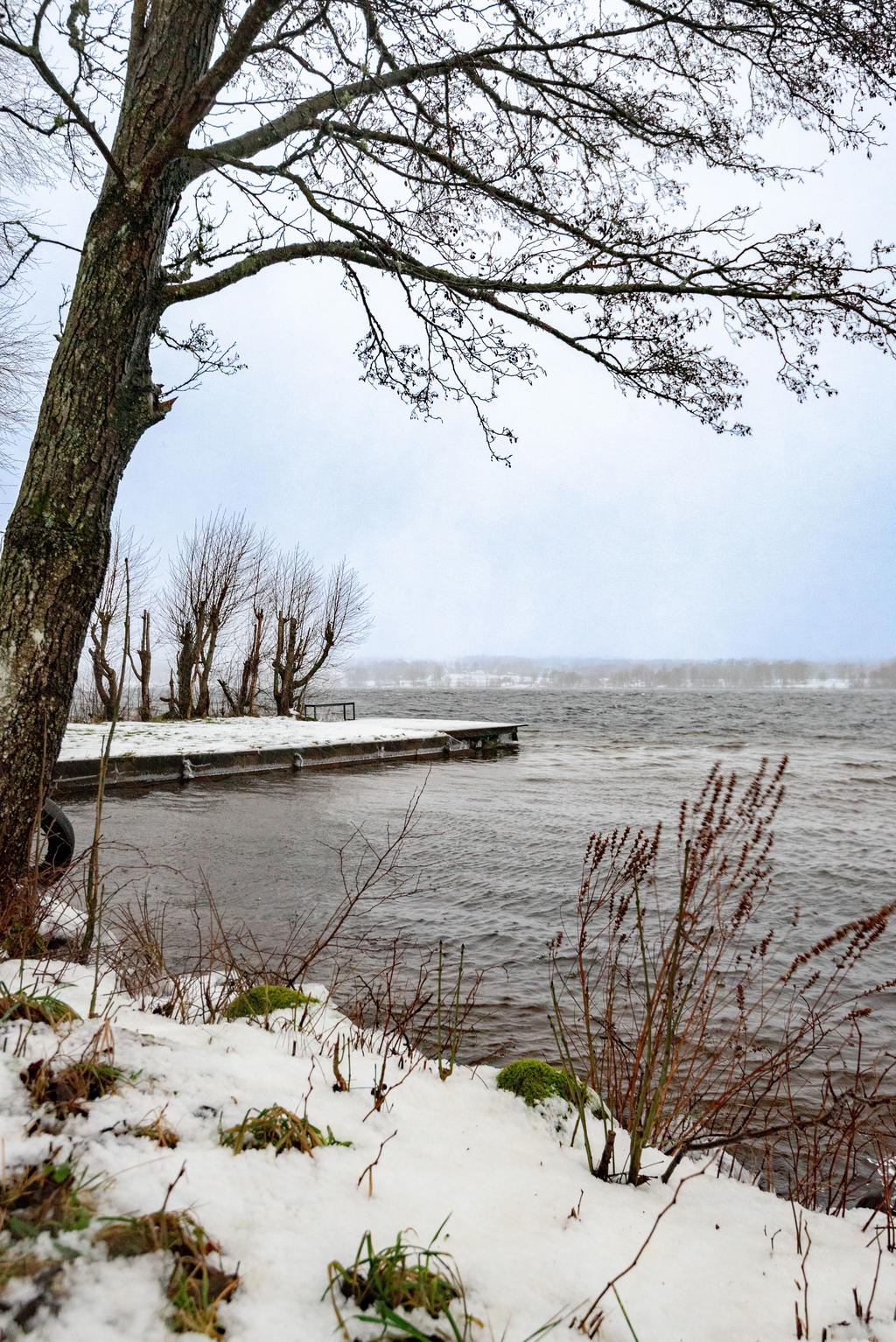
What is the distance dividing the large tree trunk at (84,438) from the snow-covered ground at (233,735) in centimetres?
1031

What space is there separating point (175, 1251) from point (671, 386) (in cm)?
479

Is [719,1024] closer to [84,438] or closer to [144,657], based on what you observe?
[84,438]

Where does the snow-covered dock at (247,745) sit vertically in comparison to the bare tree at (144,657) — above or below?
below

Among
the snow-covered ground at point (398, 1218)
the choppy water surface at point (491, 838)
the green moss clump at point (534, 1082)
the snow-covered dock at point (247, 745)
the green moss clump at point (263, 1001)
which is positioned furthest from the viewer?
the snow-covered dock at point (247, 745)

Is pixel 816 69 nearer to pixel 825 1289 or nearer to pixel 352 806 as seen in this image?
pixel 825 1289

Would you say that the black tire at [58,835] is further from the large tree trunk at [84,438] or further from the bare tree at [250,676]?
the bare tree at [250,676]

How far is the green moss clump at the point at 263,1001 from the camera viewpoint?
352cm

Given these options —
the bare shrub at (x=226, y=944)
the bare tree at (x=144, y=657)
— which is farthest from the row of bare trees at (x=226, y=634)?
the bare shrub at (x=226, y=944)

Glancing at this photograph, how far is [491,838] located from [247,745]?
7.83 meters

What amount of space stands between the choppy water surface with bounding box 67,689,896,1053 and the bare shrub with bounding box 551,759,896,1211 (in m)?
0.53

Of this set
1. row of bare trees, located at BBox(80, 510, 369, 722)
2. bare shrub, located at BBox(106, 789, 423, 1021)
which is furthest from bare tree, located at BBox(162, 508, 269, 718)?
bare shrub, located at BBox(106, 789, 423, 1021)

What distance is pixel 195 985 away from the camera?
4137 millimetres

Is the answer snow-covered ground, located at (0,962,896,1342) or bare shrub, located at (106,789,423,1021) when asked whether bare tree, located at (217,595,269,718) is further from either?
snow-covered ground, located at (0,962,896,1342)

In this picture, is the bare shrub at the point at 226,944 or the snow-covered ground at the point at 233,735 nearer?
the bare shrub at the point at 226,944
